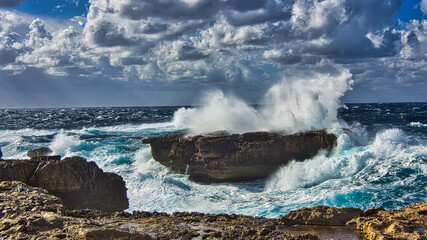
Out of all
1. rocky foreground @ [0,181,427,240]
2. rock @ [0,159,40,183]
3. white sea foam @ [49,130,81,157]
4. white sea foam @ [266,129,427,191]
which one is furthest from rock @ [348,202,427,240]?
white sea foam @ [49,130,81,157]

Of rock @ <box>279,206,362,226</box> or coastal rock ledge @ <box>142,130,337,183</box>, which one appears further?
coastal rock ledge @ <box>142,130,337,183</box>

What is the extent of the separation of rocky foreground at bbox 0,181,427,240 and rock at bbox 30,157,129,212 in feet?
3.40

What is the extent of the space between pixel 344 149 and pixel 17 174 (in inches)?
482

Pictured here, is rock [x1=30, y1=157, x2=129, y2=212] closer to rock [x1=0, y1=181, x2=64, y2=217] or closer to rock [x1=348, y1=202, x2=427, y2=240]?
rock [x1=0, y1=181, x2=64, y2=217]

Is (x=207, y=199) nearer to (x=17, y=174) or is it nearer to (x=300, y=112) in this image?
(x=17, y=174)

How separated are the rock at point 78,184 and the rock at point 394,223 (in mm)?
5180

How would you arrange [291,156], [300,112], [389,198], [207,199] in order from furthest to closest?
[300,112] < [291,156] < [207,199] < [389,198]

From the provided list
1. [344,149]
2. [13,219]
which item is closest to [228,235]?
[13,219]

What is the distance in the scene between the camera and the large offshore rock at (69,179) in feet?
27.2

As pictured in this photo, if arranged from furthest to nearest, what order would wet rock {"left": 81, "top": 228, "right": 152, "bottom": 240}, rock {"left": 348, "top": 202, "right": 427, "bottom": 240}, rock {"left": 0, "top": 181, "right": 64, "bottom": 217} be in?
rock {"left": 0, "top": 181, "right": 64, "bottom": 217}
rock {"left": 348, "top": 202, "right": 427, "bottom": 240}
wet rock {"left": 81, "top": 228, "right": 152, "bottom": 240}

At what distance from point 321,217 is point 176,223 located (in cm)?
266

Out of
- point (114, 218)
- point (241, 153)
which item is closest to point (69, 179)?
point (114, 218)

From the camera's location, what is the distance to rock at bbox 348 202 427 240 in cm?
595

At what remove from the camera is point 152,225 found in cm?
664
